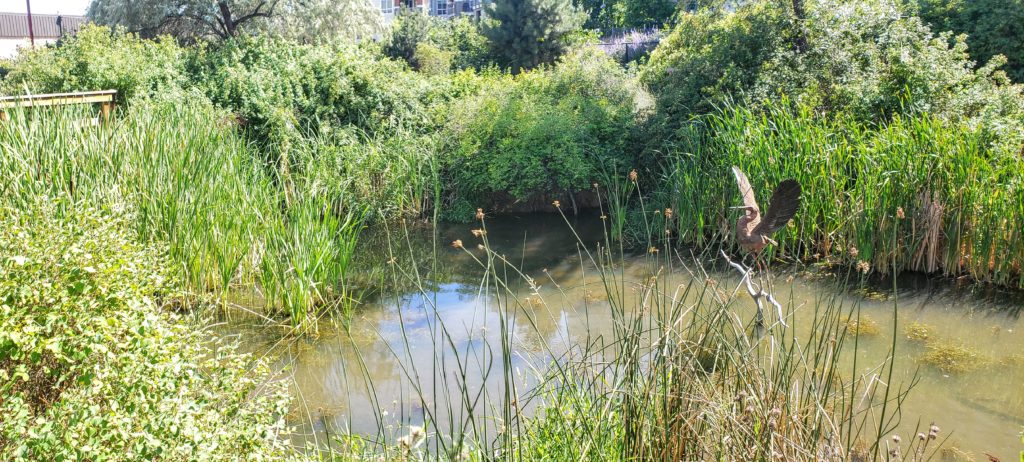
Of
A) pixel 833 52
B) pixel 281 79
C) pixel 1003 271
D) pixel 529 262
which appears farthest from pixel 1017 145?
pixel 281 79

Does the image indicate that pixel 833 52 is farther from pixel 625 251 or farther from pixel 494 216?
pixel 494 216

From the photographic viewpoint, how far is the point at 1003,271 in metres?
5.48

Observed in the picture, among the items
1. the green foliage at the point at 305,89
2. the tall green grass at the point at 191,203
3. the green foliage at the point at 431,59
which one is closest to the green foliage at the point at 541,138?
the green foliage at the point at 305,89

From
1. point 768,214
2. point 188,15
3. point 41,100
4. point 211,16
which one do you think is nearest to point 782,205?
point 768,214

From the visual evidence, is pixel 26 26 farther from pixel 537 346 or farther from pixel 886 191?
pixel 886 191

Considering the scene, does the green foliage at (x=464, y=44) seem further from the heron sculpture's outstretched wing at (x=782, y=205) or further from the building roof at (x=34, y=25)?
the building roof at (x=34, y=25)

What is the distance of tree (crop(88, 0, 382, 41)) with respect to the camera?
59.7ft

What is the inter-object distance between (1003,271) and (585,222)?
14.0ft

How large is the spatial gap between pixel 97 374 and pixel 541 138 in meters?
6.89

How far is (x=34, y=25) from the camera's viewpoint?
29.1m

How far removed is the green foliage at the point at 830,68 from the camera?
7.04 meters

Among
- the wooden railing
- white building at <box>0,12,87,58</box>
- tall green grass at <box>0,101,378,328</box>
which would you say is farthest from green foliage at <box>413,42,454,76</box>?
white building at <box>0,12,87,58</box>

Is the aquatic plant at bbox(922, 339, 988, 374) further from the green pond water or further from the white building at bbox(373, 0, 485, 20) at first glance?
the white building at bbox(373, 0, 485, 20)

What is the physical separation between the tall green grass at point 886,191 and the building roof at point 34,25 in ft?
94.8
